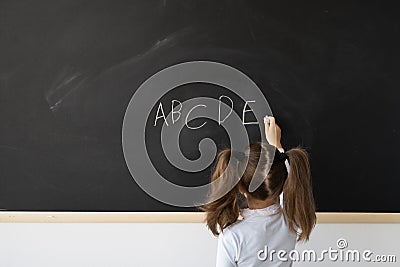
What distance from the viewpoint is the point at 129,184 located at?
2.08m

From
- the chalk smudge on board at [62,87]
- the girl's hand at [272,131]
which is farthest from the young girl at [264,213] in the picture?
the chalk smudge on board at [62,87]

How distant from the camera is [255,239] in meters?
1.70

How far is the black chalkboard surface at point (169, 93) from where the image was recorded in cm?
206

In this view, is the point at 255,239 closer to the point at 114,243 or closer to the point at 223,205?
the point at 223,205

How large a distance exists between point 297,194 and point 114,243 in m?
0.78

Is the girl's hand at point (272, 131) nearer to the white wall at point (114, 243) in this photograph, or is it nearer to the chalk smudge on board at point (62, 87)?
the white wall at point (114, 243)

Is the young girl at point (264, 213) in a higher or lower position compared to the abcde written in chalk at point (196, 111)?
lower

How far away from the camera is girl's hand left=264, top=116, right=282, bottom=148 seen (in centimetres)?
206

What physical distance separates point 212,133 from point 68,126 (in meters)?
0.54

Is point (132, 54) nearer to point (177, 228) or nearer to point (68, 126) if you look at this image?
point (68, 126)

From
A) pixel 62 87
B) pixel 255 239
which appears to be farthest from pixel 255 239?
pixel 62 87

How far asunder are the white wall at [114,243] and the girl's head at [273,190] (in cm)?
41

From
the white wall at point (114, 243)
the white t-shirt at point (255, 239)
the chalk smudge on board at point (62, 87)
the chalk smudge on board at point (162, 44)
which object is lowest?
the white wall at point (114, 243)

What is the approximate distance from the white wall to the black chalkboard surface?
9cm
